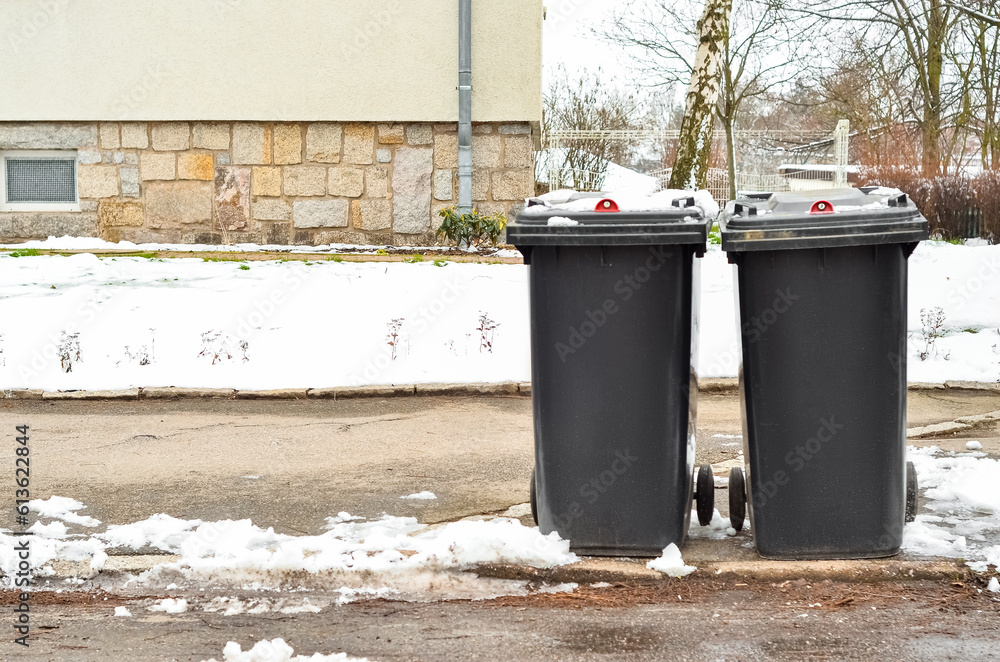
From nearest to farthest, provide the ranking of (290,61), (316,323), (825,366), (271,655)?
(271,655) < (825,366) < (316,323) < (290,61)

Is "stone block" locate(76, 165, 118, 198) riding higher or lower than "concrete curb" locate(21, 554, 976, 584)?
higher

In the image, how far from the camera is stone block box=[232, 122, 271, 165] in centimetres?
1238

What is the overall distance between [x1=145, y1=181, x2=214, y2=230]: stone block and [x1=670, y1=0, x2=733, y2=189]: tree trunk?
5.55 m

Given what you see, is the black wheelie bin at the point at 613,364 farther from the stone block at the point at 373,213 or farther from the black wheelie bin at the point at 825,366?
the stone block at the point at 373,213

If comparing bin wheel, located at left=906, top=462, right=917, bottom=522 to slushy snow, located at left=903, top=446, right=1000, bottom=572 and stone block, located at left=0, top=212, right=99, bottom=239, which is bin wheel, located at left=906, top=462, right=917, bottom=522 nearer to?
slushy snow, located at left=903, top=446, right=1000, bottom=572

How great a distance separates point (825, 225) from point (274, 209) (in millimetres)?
9759

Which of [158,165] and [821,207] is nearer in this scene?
[821,207]

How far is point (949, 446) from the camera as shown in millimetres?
5438

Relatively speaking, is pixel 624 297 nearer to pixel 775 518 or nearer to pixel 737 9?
pixel 775 518

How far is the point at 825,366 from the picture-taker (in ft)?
11.8

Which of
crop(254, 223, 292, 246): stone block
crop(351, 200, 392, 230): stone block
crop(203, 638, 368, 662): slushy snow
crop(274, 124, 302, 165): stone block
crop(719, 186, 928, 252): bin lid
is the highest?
crop(274, 124, 302, 165): stone block

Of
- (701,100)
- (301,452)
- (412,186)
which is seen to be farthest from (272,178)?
(301,452)

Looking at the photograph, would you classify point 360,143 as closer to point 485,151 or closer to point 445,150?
point 445,150

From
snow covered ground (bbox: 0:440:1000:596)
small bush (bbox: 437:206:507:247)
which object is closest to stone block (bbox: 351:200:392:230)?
small bush (bbox: 437:206:507:247)
